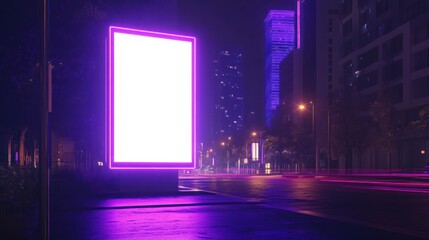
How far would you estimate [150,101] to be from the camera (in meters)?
23.3

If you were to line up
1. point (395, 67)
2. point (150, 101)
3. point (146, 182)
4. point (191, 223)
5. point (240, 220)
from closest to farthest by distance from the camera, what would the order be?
point (191, 223) → point (240, 220) → point (150, 101) → point (146, 182) → point (395, 67)

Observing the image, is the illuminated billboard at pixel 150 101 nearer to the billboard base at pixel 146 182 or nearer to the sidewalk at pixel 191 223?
the billboard base at pixel 146 182

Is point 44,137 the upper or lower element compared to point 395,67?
lower

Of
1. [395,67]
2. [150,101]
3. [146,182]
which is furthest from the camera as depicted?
[395,67]

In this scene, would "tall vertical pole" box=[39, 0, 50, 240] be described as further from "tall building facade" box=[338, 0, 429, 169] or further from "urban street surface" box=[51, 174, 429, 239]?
"tall building facade" box=[338, 0, 429, 169]

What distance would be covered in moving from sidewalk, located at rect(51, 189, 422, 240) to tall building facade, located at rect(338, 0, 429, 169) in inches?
1825

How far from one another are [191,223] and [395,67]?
60086 millimetres

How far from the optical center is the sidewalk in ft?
37.1

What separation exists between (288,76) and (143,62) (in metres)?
107

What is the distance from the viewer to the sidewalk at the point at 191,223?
11.3m

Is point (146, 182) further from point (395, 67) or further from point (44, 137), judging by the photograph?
point (395, 67)

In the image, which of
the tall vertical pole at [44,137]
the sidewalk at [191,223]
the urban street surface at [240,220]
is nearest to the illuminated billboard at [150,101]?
the urban street surface at [240,220]

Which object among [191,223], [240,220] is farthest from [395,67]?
[191,223]

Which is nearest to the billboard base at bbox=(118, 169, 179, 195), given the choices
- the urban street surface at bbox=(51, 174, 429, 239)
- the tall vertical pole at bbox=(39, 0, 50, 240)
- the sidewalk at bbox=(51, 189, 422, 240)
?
the urban street surface at bbox=(51, 174, 429, 239)
